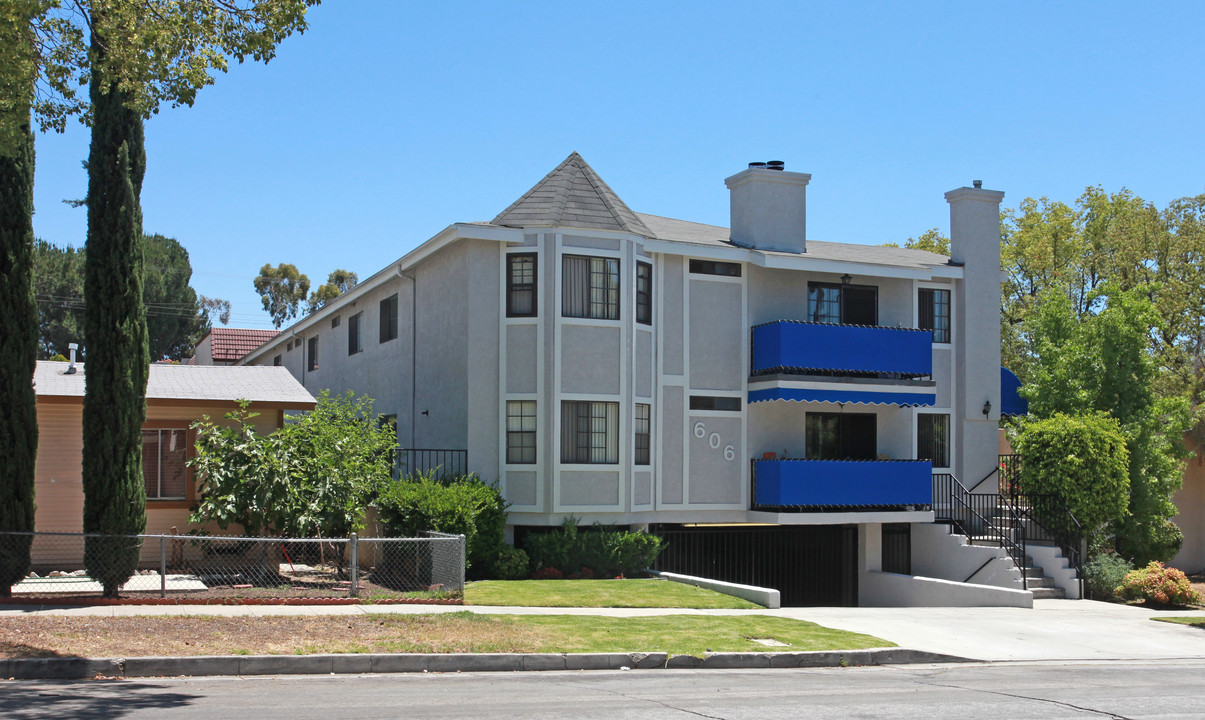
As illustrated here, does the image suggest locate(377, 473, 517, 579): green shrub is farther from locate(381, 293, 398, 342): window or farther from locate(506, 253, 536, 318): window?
locate(381, 293, 398, 342): window

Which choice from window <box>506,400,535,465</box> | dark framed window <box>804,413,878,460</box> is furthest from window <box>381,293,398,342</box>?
dark framed window <box>804,413,878,460</box>

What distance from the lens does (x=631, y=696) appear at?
1113 centimetres

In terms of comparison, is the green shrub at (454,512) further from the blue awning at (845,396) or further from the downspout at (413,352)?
the blue awning at (845,396)

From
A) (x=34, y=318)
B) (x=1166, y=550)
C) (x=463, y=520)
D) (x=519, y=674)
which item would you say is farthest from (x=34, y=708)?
(x=1166, y=550)

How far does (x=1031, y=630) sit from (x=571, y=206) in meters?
11.6

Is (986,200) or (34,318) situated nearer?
(34,318)

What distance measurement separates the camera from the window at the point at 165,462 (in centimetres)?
2078

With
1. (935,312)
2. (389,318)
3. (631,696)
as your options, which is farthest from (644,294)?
(631,696)

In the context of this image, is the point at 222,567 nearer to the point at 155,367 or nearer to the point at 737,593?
the point at 155,367

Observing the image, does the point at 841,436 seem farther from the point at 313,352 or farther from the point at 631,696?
the point at 313,352

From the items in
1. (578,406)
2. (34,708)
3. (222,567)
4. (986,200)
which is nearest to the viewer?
(34,708)

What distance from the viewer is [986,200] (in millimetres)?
26875

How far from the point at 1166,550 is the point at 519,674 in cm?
1787

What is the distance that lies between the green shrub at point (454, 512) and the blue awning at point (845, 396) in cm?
631
